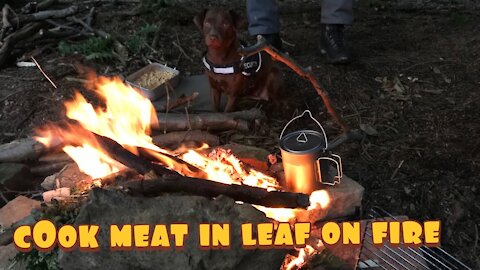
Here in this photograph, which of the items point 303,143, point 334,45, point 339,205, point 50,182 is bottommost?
point 339,205

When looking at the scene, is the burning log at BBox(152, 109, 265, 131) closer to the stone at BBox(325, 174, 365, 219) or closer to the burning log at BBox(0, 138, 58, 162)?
the burning log at BBox(0, 138, 58, 162)

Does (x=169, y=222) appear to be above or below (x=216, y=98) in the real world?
below

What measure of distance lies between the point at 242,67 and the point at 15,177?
1.76m

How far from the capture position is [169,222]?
2156 millimetres

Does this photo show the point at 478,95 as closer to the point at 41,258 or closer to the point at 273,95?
the point at 273,95

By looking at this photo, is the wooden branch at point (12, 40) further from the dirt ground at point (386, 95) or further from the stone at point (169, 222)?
the stone at point (169, 222)

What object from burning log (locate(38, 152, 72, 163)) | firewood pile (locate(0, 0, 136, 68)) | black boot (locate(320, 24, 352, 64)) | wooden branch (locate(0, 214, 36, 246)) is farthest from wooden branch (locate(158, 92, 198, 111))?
wooden branch (locate(0, 214, 36, 246))

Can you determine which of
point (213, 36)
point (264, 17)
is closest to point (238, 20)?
point (213, 36)

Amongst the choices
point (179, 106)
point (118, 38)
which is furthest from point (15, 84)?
point (179, 106)

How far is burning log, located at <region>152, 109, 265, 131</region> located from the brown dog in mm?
160

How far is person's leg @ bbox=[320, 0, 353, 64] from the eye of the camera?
4.57m

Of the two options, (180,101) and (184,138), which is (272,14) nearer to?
(180,101)

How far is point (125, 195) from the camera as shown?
2242 mm

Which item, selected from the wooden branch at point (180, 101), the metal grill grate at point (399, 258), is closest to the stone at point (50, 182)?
the wooden branch at point (180, 101)
